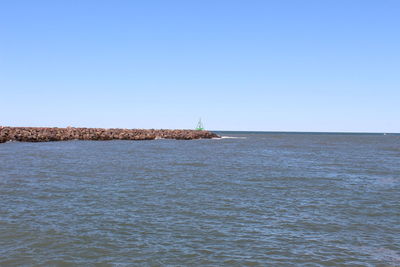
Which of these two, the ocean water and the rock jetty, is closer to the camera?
the ocean water

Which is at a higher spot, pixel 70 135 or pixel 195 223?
pixel 70 135

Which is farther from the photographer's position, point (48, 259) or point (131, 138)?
point (131, 138)

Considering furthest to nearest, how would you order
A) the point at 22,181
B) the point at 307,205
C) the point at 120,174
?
the point at 120,174, the point at 22,181, the point at 307,205

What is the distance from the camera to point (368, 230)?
30.1 feet

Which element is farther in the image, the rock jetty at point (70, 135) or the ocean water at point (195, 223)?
the rock jetty at point (70, 135)

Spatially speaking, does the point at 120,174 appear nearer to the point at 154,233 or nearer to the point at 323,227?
the point at 154,233

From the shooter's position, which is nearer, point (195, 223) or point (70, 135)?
point (195, 223)

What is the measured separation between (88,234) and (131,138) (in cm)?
6739

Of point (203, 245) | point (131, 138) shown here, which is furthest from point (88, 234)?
point (131, 138)

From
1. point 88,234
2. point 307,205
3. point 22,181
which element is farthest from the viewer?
point 22,181

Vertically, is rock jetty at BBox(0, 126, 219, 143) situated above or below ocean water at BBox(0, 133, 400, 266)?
above

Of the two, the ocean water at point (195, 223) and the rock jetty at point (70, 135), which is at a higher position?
the rock jetty at point (70, 135)

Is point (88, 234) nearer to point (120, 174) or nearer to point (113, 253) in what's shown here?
point (113, 253)

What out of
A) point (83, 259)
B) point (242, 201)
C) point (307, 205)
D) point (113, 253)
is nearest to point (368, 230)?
point (307, 205)
